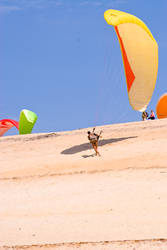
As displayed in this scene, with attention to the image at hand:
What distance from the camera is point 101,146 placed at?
2366 cm

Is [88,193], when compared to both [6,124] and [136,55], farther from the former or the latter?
[6,124]

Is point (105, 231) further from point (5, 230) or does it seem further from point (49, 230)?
point (5, 230)

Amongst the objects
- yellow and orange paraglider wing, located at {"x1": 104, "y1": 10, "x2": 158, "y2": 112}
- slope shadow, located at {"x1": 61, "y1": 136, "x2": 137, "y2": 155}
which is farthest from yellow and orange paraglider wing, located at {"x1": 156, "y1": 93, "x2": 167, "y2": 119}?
yellow and orange paraglider wing, located at {"x1": 104, "y1": 10, "x2": 158, "y2": 112}

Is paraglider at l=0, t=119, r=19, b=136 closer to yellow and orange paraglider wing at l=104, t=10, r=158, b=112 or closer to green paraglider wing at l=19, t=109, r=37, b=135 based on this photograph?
green paraglider wing at l=19, t=109, r=37, b=135

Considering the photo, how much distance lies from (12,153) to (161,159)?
33.3 ft

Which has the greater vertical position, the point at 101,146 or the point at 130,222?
the point at 101,146

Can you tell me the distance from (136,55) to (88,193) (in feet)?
31.6

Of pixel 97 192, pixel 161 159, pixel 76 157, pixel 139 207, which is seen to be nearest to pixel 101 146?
pixel 76 157

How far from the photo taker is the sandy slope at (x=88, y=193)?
10.8 metres

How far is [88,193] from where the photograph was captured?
1478 centimetres

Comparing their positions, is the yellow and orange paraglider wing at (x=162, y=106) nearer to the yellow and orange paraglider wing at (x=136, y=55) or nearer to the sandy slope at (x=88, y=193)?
the sandy slope at (x=88, y=193)

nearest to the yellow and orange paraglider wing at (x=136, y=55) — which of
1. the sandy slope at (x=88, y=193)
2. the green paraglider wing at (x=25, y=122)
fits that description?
the sandy slope at (x=88, y=193)

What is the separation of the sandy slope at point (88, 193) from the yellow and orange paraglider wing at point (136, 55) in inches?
89.8

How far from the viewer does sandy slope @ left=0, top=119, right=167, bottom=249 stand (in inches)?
426
